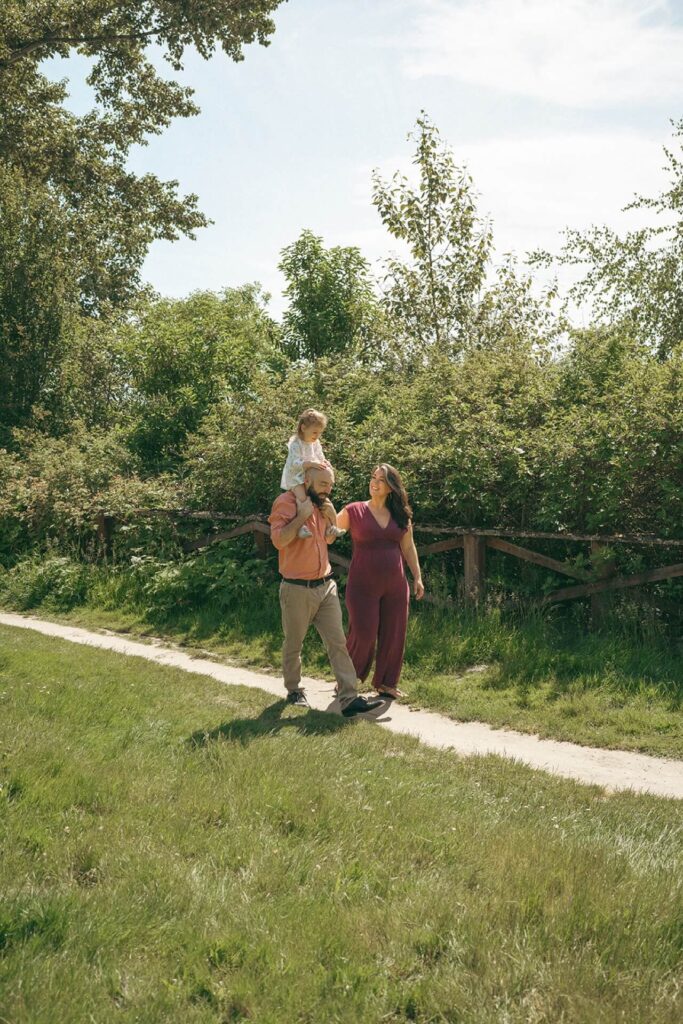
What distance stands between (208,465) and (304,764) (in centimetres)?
972

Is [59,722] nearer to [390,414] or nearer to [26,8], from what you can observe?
[390,414]

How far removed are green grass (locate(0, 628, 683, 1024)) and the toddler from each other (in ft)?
7.59

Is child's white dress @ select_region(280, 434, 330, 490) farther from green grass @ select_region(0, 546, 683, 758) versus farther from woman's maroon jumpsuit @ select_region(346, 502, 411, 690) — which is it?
green grass @ select_region(0, 546, 683, 758)

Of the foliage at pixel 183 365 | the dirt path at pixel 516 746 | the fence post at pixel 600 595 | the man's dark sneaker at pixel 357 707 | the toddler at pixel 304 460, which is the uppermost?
the foliage at pixel 183 365

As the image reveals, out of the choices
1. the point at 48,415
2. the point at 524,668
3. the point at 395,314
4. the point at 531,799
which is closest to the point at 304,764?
the point at 531,799

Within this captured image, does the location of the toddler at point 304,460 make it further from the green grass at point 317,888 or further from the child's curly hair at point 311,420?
the green grass at point 317,888

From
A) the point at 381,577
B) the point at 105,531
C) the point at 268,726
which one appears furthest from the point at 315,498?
the point at 105,531

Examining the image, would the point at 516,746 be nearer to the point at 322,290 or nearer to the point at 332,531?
the point at 332,531

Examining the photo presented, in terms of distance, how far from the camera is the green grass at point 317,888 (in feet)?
11.1

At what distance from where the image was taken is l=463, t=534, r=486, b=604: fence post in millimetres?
10930

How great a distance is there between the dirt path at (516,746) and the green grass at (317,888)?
0.57 metres

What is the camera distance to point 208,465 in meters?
15.2

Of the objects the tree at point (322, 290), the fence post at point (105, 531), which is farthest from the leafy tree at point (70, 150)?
the fence post at point (105, 531)

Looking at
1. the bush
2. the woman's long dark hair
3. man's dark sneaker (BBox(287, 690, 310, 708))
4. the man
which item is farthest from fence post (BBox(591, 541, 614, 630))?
the bush
